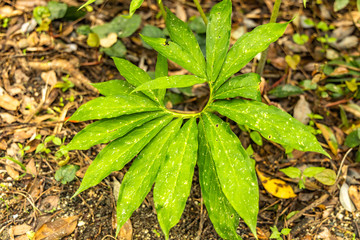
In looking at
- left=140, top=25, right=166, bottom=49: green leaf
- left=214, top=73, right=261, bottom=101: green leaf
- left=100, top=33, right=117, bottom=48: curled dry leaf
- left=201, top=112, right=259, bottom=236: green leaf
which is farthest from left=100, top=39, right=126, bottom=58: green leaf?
left=201, top=112, right=259, bottom=236: green leaf

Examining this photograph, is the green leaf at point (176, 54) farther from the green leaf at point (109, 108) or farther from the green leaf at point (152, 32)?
the green leaf at point (152, 32)

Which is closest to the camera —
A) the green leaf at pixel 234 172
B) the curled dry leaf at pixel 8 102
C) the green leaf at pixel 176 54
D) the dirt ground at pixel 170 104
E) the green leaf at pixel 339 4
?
the green leaf at pixel 234 172

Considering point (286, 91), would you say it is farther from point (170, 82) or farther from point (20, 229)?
point (20, 229)

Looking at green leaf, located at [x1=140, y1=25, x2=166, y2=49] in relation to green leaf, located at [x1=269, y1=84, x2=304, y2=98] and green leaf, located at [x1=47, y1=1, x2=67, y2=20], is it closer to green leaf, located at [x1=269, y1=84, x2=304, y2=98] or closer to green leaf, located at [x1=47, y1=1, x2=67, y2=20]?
green leaf, located at [x1=47, y1=1, x2=67, y2=20]

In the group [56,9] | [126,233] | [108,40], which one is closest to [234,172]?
[126,233]

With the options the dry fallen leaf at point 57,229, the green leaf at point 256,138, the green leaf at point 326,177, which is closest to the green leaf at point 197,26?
the green leaf at point 256,138

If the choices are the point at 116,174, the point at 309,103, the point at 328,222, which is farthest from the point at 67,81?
the point at 328,222

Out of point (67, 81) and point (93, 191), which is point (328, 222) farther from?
point (67, 81)
